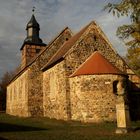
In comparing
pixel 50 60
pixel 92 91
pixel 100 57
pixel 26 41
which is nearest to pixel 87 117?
pixel 92 91

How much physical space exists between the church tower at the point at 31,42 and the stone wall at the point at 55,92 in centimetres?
953

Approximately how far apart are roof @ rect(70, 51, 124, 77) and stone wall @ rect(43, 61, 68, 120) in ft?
5.58

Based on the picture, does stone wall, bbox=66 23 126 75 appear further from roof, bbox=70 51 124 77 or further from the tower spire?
the tower spire

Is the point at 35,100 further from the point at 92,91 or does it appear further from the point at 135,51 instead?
the point at 135,51

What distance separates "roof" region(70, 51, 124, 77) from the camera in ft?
69.4

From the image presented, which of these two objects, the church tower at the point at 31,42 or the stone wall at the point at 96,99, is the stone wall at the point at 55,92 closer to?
the stone wall at the point at 96,99

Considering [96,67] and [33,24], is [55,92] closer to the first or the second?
[96,67]

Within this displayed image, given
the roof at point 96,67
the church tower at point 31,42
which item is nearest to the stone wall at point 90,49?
the roof at point 96,67

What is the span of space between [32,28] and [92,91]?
1823 centimetres

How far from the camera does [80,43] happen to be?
23797 millimetres

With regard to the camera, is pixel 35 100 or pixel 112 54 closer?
pixel 112 54

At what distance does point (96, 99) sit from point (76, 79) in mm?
2403

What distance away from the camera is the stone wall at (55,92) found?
76.4 ft

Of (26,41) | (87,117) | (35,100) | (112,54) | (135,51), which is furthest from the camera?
(26,41)
